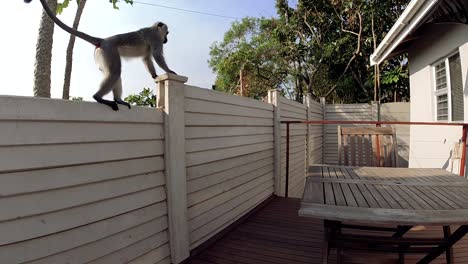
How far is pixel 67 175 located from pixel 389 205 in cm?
166

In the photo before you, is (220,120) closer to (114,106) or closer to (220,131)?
(220,131)

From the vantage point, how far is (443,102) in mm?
5152

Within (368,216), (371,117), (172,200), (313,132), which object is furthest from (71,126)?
(371,117)

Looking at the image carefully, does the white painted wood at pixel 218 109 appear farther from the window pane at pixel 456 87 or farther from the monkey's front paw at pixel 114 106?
the window pane at pixel 456 87

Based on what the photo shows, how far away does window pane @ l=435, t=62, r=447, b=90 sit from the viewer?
4.95m

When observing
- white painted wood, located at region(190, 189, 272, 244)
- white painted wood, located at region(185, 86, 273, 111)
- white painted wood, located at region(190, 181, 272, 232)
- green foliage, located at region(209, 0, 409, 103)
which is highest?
green foliage, located at region(209, 0, 409, 103)

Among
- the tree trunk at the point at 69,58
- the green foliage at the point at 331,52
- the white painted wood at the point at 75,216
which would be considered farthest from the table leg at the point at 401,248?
the green foliage at the point at 331,52

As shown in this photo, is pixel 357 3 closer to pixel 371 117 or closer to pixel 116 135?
pixel 371 117

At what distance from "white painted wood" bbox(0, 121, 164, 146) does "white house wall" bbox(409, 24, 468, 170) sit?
13.5ft

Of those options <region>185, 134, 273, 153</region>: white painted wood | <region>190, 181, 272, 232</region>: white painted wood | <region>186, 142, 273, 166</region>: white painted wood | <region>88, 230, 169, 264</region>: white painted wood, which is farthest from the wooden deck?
<region>185, 134, 273, 153</region>: white painted wood

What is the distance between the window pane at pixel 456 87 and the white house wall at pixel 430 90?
6.1 inches

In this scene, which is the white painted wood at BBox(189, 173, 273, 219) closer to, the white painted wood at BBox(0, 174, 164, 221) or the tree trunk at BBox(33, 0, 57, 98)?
the white painted wood at BBox(0, 174, 164, 221)

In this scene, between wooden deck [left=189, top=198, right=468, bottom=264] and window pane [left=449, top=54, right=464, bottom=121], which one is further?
window pane [left=449, top=54, right=464, bottom=121]

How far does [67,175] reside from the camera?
5.11 ft
